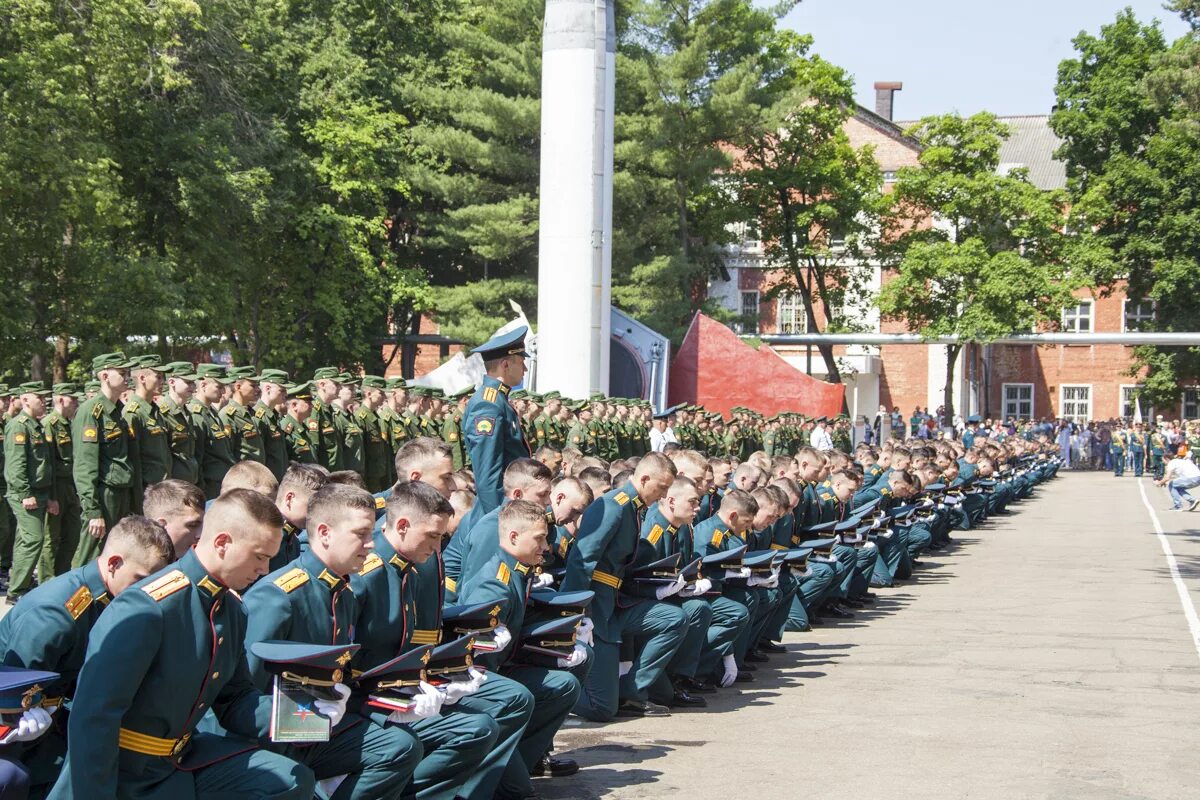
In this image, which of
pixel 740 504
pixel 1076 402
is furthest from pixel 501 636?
pixel 1076 402

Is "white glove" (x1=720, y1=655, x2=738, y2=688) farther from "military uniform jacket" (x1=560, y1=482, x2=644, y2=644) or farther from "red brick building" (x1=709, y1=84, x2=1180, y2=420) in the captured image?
"red brick building" (x1=709, y1=84, x2=1180, y2=420)

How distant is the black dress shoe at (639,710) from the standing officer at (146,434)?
5.07 m

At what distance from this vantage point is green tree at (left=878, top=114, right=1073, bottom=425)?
50969 millimetres

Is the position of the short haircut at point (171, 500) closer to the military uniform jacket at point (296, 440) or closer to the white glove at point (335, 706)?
the white glove at point (335, 706)

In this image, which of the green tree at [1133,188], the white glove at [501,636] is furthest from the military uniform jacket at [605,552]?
the green tree at [1133,188]

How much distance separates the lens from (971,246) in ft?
169

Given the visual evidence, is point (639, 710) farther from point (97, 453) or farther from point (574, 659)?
point (97, 453)

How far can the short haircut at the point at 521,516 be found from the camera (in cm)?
710

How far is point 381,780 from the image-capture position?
5539 millimetres

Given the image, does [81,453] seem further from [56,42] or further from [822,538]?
[56,42]

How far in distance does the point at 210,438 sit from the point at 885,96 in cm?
7073

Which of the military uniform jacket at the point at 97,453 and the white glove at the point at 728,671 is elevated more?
the military uniform jacket at the point at 97,453

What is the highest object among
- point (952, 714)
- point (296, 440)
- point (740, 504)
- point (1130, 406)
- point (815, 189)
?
point (815, 189)

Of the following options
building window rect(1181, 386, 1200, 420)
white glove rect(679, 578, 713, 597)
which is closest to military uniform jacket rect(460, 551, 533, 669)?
white glove rect(679, 578, 713, 597)
